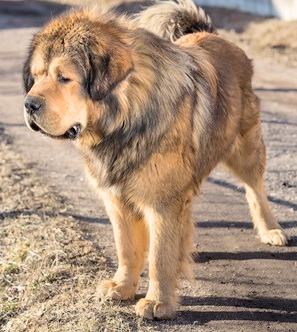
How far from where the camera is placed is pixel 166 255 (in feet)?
16.4

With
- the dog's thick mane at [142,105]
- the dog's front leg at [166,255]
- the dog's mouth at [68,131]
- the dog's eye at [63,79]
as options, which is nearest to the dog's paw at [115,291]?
the dog's front leg at [166,255]

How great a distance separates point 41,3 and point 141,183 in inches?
851

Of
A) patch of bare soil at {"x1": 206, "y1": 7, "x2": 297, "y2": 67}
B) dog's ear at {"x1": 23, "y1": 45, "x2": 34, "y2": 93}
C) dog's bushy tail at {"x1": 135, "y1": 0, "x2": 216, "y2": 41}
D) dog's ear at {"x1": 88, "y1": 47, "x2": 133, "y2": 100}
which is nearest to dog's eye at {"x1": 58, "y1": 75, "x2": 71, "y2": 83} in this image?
dog's ear at {"x1": 88, "y1": 47, "x2": 133, "y2": 100}

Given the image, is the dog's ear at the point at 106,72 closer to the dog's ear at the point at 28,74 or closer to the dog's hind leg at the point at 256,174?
the dog's ear at the point at 28,74

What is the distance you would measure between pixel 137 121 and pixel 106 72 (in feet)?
1.36

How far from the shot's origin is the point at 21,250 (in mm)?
6195

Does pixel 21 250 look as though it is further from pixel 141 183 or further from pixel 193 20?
pixel 193 20

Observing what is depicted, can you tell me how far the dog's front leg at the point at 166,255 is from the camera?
4.95 meters

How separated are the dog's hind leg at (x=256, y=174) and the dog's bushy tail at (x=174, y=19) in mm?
967

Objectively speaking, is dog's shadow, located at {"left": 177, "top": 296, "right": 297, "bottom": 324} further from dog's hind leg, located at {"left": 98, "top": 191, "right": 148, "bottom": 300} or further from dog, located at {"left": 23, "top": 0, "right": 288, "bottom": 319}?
dog's hind leg, located at {"left": 98, "top": 191, "right": 148, "bottom": 300}

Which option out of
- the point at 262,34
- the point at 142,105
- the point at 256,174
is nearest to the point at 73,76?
the point at 142,105

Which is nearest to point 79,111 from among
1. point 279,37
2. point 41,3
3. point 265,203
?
point 265,203

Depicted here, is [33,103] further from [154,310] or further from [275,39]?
[275,39]

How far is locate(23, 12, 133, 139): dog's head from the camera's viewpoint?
178 inches
